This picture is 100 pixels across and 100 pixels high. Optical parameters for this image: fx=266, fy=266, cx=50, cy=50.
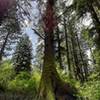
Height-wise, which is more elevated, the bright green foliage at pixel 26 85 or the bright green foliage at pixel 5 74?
the bright green foliage at pixel 5 74

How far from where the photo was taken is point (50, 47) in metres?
15.5

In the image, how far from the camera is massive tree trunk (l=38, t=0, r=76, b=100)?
45.8 ft

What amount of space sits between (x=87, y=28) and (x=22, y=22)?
21.3 ft

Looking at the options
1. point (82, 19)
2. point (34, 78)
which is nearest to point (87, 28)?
point (82, 19)

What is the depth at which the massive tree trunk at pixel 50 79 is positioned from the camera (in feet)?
45.8

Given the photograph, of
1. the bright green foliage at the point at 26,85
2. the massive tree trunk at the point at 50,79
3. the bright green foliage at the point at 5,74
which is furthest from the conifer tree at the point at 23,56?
the massive tree trunk at the point at 50,79

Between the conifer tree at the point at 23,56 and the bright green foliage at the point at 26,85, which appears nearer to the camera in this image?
the bright green foliage at the point at 26,85

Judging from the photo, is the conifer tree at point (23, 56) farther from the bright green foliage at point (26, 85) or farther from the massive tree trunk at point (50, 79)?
the massive tree trunk at point (50, 79)

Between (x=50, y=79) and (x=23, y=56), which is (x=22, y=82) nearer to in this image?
(x=50, y=79)

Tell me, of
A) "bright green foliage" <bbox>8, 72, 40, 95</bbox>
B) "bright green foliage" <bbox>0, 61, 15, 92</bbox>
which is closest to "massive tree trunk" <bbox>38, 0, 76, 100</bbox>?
"bright green foliage" <bbox>8, 72, 40, 95</bbox>

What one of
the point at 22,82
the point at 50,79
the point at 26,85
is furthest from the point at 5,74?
the point at 50,79

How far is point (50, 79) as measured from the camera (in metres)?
14.4

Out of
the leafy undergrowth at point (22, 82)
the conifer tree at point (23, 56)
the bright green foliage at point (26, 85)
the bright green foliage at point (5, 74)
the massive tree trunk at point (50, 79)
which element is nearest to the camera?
the massive tree trunk at point (50, 79)

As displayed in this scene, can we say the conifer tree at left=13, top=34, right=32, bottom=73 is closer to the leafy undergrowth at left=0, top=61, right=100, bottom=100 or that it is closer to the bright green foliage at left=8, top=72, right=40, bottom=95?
the leafy undergrowth at left=0, top=61, right=100, bottom=100
